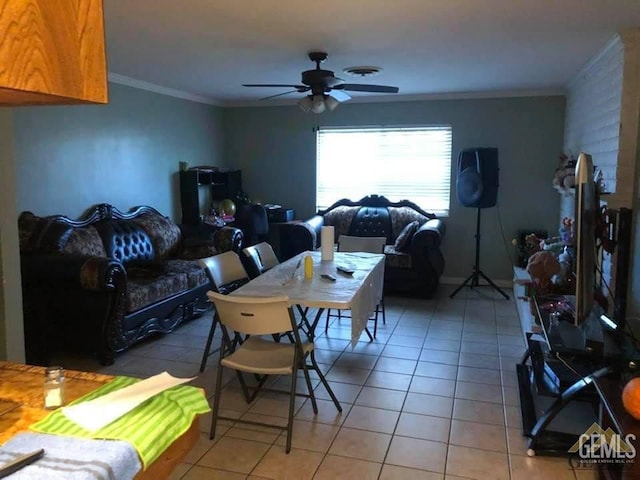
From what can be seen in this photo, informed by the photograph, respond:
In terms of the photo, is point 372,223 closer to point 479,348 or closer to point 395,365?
point 479,348

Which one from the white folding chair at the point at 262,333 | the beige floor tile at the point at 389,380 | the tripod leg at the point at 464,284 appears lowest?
the beige floor tile at the point at 389,380

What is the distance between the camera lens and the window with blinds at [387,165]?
6.31 meters

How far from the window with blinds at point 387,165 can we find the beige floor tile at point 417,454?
4.05 m

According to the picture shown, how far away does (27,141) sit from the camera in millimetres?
4000

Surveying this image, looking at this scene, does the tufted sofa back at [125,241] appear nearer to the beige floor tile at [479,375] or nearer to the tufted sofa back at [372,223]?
the tufted sofa back at [372,223]

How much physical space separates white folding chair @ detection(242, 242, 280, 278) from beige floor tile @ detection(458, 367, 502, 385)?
1608 millimetres

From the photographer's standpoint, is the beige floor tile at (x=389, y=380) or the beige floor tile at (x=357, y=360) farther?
the beige floor tile at (x=357, y=360)

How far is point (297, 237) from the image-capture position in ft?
19.5

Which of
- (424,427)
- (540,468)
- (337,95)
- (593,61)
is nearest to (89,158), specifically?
(337,95)

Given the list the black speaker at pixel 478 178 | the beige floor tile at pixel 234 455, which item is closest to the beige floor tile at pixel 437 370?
the beige floor tile at pixel 234 455

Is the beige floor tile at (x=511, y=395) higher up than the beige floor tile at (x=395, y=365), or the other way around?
the beige floor tile at (x=395, y=365)

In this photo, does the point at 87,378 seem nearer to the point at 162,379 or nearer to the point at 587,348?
the point at 162,379

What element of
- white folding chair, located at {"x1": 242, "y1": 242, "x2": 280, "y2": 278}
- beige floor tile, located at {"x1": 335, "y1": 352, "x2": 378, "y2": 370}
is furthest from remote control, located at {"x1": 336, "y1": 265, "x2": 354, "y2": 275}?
beige floor tile, located at {"x1": 335, "y1": 352, "x2": 378, "y2": 370}

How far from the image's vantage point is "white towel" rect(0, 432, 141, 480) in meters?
0.96
